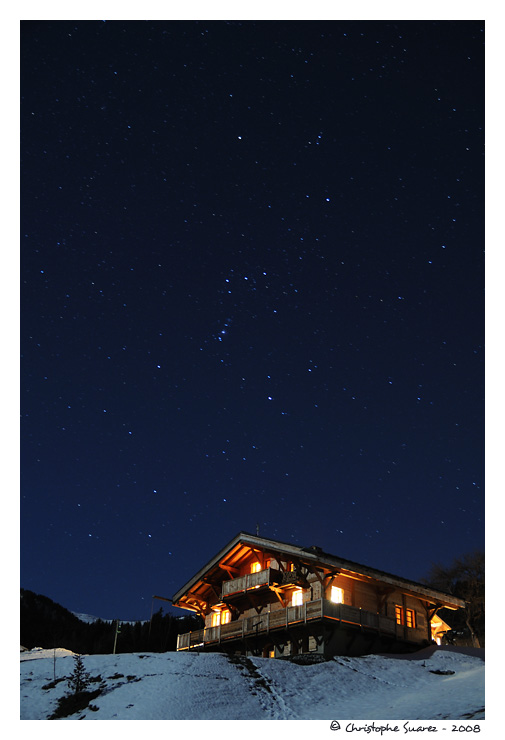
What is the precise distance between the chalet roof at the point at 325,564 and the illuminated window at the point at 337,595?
0.86 m

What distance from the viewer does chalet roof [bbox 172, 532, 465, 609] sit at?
32656 millimetres

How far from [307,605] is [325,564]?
207cm

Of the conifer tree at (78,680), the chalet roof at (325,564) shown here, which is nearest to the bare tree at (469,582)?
the chalet roof at (325,564)

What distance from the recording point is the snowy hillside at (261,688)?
2030 centimetres

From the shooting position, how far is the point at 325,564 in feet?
107

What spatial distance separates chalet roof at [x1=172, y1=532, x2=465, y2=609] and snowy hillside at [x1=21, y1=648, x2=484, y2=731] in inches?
183

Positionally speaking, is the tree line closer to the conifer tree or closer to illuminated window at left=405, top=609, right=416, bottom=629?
illuminated window at left=405, top=609, right=416, bottom=629

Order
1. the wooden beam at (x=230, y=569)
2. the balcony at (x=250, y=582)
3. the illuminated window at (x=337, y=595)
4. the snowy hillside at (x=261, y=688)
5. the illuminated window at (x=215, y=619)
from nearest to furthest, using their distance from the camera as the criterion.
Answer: the snowy hillside at (x=261, y=688) < the illuminated window at (x=337, y=595) < the balcony at (x=250, y=582) < the wooden beam at (x=230, y=569) < the illuminated window at (x=215, y=619)

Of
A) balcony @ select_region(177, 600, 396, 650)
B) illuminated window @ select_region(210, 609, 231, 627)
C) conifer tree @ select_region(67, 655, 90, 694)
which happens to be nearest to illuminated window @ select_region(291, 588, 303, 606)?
balcony @ select_region(177, 600, 396, 650)

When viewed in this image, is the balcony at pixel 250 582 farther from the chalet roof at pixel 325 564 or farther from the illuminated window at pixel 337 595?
the illuminated window at pixel 337 595

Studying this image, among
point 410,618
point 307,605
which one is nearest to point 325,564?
point 307,605
